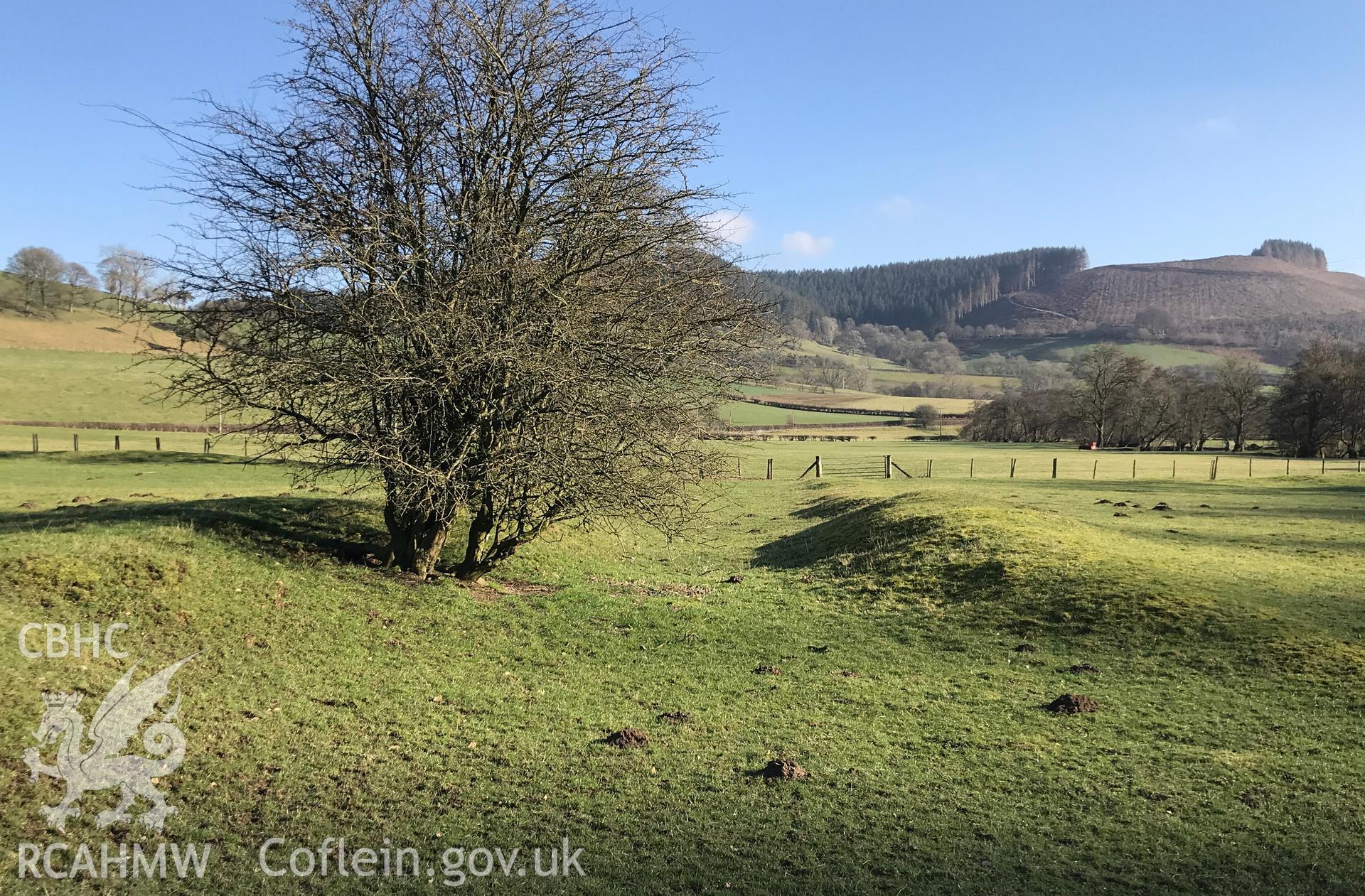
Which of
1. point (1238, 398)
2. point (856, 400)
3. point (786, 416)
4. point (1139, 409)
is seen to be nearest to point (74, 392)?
point (786, 416)

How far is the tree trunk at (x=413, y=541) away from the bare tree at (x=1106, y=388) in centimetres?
9841

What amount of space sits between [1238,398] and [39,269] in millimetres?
155979

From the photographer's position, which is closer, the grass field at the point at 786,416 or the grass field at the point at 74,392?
the grass field at the point at 74,392

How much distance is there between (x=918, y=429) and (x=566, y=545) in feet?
360

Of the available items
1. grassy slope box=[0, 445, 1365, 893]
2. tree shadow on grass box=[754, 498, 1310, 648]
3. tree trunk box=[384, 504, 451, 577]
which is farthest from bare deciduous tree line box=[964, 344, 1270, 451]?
tree trunk box=[384, 504, 451, 577]

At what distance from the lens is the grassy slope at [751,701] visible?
23.2 feet

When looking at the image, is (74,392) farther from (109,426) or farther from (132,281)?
(132,281)

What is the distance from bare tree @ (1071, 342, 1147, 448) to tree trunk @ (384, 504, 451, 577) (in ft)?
323

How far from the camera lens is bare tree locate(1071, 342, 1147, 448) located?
95250 mm

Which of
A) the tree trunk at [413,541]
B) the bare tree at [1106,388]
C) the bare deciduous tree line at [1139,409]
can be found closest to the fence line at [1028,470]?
the bare deciduous tree line at [1139,409]

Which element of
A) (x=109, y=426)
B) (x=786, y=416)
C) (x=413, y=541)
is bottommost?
(x=109, y=426)

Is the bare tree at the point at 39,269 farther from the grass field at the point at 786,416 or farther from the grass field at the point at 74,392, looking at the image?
the grass field at the point at 786,416

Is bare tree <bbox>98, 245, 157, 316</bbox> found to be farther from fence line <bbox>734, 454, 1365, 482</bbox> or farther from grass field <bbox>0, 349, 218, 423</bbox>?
grass field <bbox>0, 349, 218, 423</bbox>

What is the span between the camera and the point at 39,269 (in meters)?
111
